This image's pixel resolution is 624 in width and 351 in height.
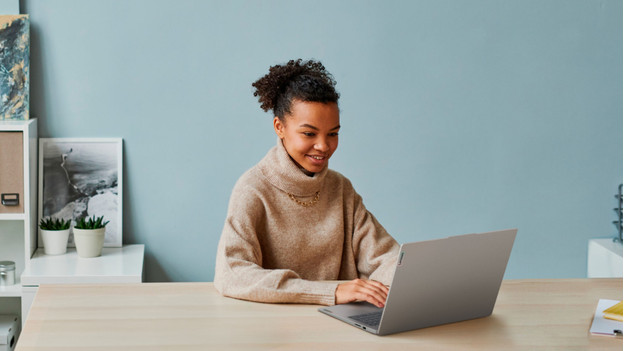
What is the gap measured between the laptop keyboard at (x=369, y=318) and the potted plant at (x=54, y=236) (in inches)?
65.1

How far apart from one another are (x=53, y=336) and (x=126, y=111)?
167 centimetres

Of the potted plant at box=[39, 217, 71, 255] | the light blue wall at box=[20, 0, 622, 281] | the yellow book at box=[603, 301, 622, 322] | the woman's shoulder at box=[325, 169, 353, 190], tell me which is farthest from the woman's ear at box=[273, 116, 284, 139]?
the potted plant at box=[39, 217, 71, 255]

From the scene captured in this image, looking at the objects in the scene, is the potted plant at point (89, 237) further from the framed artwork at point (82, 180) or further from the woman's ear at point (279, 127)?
the woman's ear at point (279, 127)

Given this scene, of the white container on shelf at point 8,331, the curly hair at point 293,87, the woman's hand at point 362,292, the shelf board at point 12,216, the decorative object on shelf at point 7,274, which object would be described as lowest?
the white container on shelf at point 8,331

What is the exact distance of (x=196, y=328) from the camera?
1470 mm

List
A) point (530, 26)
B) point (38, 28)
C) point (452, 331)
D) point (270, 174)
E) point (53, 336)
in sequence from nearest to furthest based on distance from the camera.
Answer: point (53, 336), point (452, 331), point (270, 174), point (38, 28), point (530, 26)

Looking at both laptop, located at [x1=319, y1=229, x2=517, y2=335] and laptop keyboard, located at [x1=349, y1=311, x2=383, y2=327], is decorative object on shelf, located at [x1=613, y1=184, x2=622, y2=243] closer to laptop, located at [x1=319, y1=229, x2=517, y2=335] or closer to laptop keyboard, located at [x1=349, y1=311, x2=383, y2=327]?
laptop, located at [x1=319, y1=229, x2=517, y2=335]

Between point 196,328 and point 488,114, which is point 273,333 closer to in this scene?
point 196,328

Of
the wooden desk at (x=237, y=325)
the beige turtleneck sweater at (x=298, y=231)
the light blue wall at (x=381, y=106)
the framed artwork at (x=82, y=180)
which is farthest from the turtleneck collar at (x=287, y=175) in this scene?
the framed artwork at (x=82, y=180)

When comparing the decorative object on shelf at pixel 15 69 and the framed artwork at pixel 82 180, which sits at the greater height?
the decorative object on shelf at pixel 15 69

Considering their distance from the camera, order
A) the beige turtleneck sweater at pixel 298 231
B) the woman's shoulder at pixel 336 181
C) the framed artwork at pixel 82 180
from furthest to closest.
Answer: the framed artwork at pixel 82 180
the woman's shoulder at pixel 336 181
the beige turtleneck sweater at pixel 298 231

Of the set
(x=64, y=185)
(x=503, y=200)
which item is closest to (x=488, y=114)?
(x=503, y=200)

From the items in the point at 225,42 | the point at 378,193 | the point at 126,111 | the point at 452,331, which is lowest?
the point at 452,331

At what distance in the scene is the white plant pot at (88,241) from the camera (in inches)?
110
